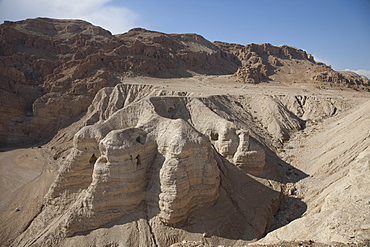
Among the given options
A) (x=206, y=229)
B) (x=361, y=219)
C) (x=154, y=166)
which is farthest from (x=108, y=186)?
(x=361, y=219)

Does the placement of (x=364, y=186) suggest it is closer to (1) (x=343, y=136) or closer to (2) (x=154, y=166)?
(2) (x=154, y=166)

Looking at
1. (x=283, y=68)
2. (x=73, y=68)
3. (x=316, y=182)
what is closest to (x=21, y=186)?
(x=316, y=182)

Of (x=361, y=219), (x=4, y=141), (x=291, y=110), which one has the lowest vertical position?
(x=4, y=141)

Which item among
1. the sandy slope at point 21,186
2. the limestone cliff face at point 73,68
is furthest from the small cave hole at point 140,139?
the limestone cliff face at point 73,68

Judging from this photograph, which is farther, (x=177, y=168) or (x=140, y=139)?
(x=140, y=139)

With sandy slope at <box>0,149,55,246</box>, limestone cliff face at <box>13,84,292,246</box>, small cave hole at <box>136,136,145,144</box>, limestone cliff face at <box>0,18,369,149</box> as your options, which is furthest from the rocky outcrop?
small cave hole at <box>136,136,145,144</box>

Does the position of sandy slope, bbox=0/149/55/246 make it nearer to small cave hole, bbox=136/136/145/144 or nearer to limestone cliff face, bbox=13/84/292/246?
limestone cliff face, bbox=13/84/292/246

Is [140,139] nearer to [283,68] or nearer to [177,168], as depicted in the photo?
[177,168]

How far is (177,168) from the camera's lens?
10.8 m

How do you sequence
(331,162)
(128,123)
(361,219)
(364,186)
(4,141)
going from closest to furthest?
1. (361,219)
2. (364,186)
3. (128,123)
4. (331,162)
5. (4,141)

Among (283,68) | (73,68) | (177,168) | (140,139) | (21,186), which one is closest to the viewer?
(177,168)

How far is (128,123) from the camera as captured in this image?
15.4 m

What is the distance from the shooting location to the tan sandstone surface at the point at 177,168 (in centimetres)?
1057

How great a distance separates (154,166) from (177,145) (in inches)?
68.0
